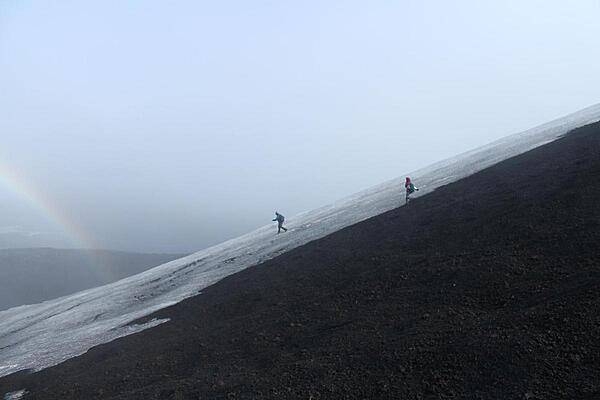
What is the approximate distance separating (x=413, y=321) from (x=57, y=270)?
466ft

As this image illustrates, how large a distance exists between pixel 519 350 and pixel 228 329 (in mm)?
13304

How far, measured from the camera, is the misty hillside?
116 metres

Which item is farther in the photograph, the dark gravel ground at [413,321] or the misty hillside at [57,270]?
the misty hillside at [57,270]

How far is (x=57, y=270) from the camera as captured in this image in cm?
13425

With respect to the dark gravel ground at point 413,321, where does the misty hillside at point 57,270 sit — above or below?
above

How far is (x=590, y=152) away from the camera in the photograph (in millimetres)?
29594

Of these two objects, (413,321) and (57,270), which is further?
(57,270)

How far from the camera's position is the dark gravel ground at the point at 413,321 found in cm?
1229

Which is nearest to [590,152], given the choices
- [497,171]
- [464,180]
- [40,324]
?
[497,171]

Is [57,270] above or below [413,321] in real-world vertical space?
above

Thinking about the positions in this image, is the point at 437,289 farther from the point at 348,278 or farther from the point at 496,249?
the point at 348,278

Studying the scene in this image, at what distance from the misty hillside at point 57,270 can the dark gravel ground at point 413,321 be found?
349 ft

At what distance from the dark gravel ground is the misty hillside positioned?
106 meters

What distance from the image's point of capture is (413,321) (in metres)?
15.9
